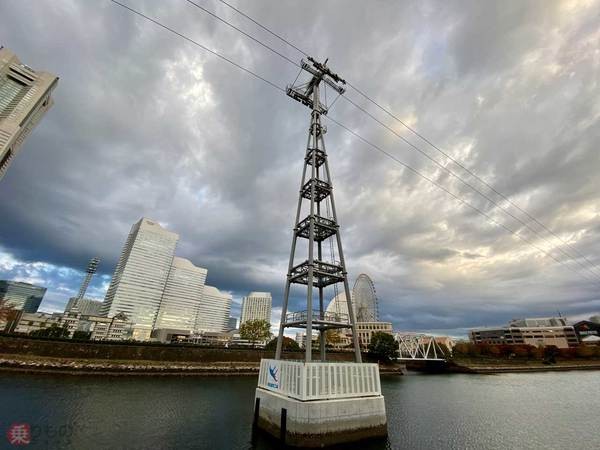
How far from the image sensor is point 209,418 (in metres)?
22.0

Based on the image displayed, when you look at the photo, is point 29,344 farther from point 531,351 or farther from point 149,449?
point 531,351

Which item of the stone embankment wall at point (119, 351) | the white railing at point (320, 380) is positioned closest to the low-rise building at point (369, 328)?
the stone embankment wall at point (119, 351)

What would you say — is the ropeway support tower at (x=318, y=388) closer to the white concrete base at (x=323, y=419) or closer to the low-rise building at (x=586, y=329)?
the white concrete base at (x=323, y=419)

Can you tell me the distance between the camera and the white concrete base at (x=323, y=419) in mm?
15570

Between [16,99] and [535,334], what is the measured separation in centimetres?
28083

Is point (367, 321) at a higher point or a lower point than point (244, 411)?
higher

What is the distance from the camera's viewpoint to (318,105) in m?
30.0

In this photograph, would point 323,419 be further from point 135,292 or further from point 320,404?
point 135,292

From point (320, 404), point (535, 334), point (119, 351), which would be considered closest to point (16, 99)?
point (119, 351)

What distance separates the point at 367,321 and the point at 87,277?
20961 centimetres

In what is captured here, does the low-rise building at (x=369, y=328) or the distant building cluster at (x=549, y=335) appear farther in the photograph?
the distant building cluster at (x=549, y=335)

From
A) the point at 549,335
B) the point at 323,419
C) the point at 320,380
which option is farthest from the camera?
the point at 549,335

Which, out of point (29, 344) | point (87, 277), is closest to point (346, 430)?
point (29, 344)

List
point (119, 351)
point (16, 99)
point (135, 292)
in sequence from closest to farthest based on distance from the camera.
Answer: point (119, 351) → point (16, 99) → point (135, 292)
